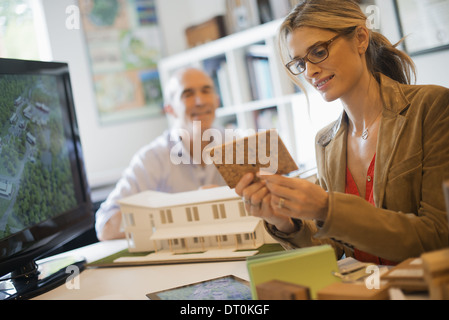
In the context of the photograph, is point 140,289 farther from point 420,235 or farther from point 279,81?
point 279,81

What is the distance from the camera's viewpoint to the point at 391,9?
2.68 meters

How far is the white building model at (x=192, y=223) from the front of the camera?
1.54 metres

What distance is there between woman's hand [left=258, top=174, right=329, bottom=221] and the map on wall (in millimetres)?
3176

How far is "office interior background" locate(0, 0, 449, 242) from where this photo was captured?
→ 148 inches

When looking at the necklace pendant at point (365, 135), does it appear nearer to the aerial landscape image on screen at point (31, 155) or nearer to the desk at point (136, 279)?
the desk at point (136, 279)

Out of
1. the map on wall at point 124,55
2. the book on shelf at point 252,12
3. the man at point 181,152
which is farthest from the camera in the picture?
the map on wall at point 124,55

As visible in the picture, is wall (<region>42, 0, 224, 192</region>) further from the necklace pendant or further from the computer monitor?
the necklace pendant

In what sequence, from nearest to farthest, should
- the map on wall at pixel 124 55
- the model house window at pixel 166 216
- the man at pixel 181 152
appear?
the model house window at pixel 166 216
the man at pixel 181 152
the map on wall at pixel 124 55

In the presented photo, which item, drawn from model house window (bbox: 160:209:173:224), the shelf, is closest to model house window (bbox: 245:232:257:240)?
model house window (bbox: 160:209:173:224)

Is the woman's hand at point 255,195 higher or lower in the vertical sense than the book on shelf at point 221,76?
lower

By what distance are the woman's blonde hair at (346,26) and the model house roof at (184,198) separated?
0.47 meters

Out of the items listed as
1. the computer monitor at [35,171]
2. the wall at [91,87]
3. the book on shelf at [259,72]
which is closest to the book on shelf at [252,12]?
the book on shelf at [259,72]

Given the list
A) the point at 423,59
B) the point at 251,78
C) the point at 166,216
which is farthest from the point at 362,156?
the point at 251,78
